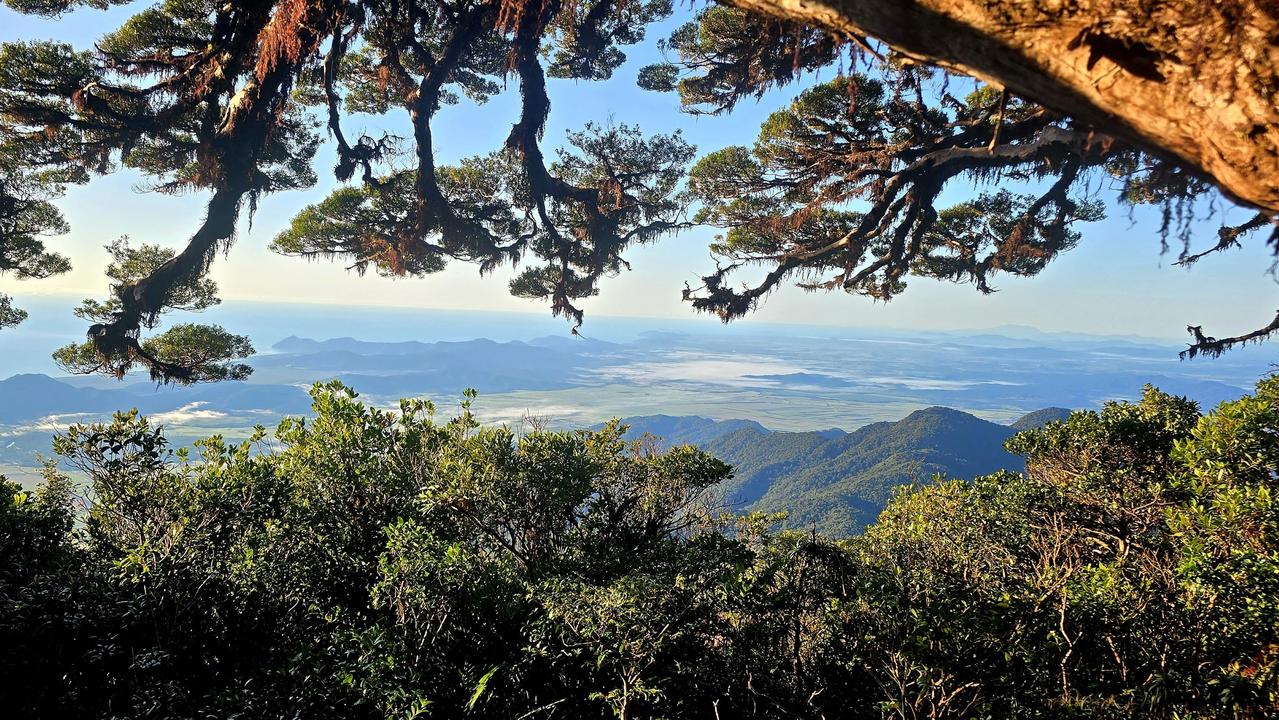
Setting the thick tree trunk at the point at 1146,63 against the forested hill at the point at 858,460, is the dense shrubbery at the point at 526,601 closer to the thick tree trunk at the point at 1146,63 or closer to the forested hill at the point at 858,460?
the thick tree trunk at the point at 1146,63

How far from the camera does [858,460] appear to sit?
87.1 metres

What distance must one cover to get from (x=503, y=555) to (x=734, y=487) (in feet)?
256

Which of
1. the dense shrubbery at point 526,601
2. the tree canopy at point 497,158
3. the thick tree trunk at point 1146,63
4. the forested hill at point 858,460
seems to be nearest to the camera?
the thick tree trunk at point 1146,63

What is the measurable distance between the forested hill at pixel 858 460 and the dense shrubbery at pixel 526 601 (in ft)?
200

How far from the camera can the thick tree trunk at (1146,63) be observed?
1.92 m

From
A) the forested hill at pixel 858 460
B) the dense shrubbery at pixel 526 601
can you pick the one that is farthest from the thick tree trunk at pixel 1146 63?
the forested hill at pixel 858 460

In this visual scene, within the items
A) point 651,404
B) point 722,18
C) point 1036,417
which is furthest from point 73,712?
point 651,404

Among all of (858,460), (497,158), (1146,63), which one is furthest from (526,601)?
(858,460)

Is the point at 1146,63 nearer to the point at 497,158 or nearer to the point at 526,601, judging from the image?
the point at 526,601

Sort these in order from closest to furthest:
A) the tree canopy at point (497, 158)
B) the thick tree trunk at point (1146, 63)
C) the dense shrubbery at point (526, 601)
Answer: the thick tree trunk at point (1146, 63) → the dense shrubbery at point (526, 601) → the tree canopy at point (497, 158)

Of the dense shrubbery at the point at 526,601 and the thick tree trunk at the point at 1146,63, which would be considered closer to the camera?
the thick tree trunk at the point at 1146,63

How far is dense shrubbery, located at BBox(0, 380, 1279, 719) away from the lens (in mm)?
3955

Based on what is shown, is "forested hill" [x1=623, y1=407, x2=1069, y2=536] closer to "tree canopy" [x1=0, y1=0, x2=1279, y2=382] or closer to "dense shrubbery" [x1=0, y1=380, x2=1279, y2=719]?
"tree canopy" [x1=0, y1=0, x2=1279, y2=382]

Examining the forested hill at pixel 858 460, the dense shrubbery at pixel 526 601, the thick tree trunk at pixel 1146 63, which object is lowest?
the forested hill at pixel 858 460
